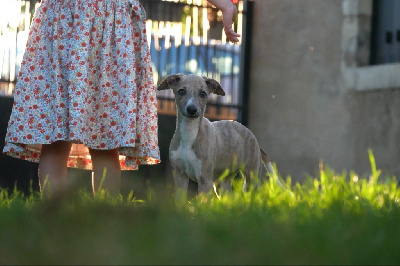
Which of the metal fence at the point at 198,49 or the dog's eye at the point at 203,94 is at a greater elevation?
the metal fence at the point at 198,49

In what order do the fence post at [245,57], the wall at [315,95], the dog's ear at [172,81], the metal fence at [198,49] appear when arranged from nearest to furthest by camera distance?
the dog's ear at [172,81]
the wall at [315,95]
the metal fence at [198,49]
the fence post at [245,57]

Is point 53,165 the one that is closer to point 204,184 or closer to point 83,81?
point 83,81

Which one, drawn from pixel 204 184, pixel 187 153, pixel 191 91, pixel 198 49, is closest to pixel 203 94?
pixel 191 91

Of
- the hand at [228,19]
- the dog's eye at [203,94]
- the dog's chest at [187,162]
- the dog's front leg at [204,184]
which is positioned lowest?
the dog's front leg at [204,184]

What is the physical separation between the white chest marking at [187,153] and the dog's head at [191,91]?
4.2 inches

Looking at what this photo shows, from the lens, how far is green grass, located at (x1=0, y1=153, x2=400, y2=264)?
249 cm

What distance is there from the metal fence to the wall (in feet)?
0.64

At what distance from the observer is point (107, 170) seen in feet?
18.0

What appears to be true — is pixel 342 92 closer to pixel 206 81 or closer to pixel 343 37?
pixel 343 37

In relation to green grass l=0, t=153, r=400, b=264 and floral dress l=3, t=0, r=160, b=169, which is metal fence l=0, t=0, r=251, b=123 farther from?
green grass l=0, t=153, r=400, b=264

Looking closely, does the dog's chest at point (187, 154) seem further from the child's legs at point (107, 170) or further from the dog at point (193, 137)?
the child's legs at point (107, 170)

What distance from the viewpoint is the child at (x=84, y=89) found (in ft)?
17.7

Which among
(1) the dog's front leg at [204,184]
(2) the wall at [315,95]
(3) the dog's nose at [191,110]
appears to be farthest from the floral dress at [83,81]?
(2) the wall at [315,95]

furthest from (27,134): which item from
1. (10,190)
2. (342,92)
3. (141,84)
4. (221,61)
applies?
(221,61)
